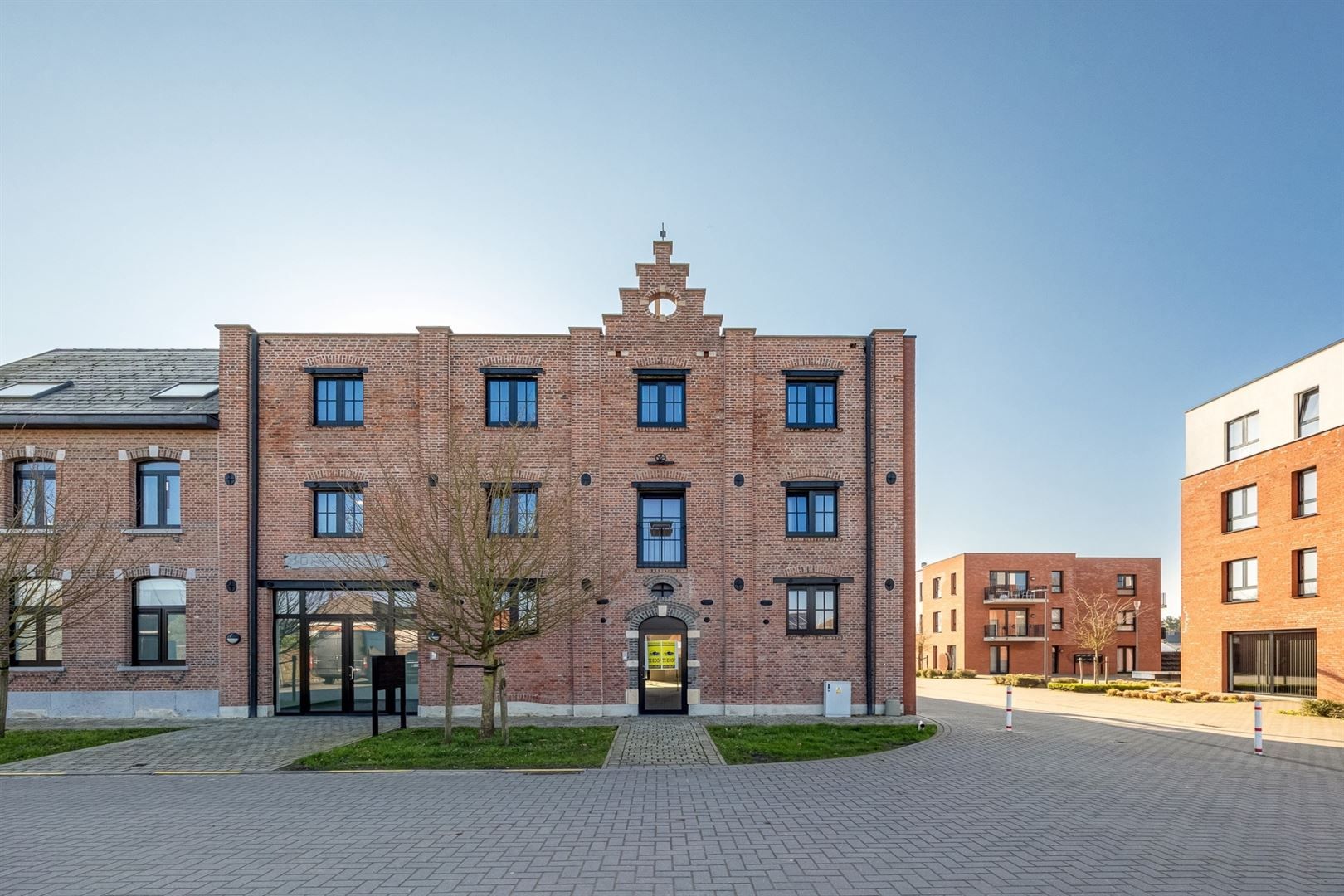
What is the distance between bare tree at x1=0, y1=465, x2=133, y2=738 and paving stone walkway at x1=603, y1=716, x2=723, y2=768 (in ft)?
40.0

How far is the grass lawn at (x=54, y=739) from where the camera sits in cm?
1333

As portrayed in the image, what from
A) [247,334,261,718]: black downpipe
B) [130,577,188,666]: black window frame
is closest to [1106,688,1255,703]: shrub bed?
[247,334,261,718]: black downpipe

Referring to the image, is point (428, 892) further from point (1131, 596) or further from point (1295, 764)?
point (1131, 596)

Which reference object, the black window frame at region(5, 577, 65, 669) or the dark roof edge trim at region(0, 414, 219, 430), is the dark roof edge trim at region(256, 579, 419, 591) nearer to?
the black window frame at region(5, 577, 65, 669)

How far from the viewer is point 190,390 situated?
1912cm

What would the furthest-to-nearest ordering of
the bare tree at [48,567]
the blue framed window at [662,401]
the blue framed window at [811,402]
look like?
the blue framed window at [811,402] < the blue framed window at [662,401] < the bare tree at [48,567]

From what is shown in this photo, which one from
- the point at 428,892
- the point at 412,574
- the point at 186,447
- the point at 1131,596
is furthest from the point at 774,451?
the point at 1131,596

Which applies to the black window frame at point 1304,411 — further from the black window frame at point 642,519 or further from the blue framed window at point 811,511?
the black window frame at point 642,519

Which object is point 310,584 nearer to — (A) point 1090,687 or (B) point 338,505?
(B) point 338,505

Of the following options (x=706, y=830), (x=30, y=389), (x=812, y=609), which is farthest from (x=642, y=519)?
(x=30, y=389)

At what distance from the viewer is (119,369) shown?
2039cm

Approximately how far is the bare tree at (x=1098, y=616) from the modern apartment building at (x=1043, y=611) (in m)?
0.19

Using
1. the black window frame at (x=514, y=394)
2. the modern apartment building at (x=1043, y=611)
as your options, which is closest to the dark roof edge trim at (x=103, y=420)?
the black window frame at (x=514, y=394)

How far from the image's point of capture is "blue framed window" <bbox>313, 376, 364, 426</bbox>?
18.2 metres
